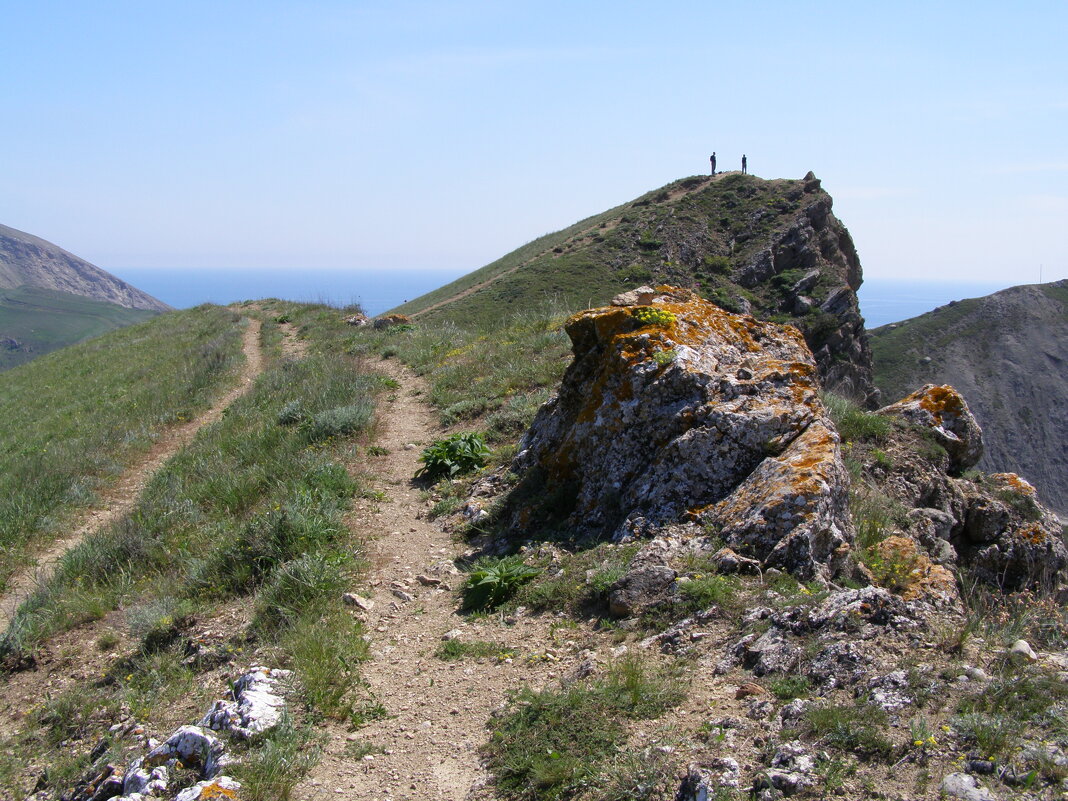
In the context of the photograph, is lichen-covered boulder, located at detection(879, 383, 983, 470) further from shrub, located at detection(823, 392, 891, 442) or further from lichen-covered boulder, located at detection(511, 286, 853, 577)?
lichen-covered boulder, located at detection(511, 286, 853, 577)

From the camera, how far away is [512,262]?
69375 mm

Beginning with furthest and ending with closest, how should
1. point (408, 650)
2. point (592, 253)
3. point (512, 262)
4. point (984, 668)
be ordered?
point (512, 262) → point (592, 253) → point (408, 650) → point (984, 668)

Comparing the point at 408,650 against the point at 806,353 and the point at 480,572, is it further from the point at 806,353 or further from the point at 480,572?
the point at 806,353

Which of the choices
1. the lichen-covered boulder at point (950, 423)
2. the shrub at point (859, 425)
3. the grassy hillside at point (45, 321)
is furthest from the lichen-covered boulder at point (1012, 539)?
the grassy hillside at point (45, 321)

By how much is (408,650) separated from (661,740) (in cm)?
206

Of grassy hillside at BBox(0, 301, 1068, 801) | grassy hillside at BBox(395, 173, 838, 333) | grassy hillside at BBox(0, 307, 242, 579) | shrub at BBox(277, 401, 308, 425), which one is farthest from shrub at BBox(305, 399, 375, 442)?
grassy hillside at BBox(395, 173, 838, 333)

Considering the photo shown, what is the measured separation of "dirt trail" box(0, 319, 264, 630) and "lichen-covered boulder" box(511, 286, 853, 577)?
5.17m

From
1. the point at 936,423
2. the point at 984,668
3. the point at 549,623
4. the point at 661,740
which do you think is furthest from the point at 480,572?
the point at 936,423

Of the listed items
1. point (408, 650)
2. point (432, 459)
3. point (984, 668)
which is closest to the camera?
point (984, 668)

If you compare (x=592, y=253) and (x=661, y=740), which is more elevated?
(x=592, y=253)

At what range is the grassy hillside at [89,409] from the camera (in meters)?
9.01

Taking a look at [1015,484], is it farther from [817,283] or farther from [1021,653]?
[817,283]

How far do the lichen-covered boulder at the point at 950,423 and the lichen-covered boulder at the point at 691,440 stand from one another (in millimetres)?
1205

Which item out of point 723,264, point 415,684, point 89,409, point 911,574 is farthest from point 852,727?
point 723,264
